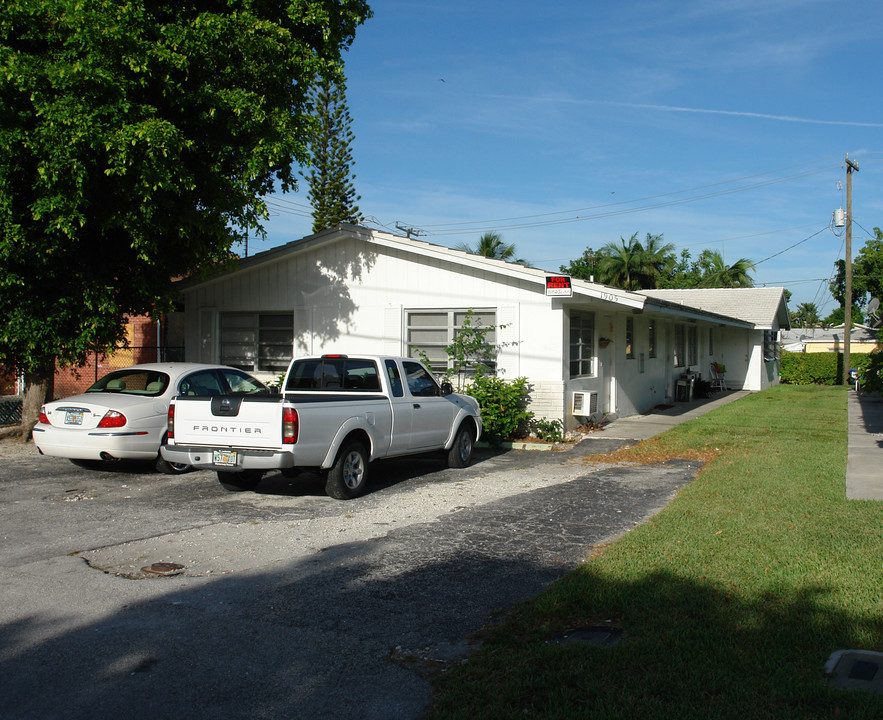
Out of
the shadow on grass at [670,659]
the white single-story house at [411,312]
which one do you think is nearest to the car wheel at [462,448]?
the white single-story house at [411,312]

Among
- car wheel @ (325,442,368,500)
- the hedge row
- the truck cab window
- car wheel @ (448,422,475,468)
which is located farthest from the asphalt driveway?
the hedge row

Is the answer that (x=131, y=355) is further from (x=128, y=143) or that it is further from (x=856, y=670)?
(x=856, y=670)

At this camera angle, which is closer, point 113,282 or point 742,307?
point 113,282

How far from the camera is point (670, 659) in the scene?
4410mm

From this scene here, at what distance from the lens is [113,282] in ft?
44.9

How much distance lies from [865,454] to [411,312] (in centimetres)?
837

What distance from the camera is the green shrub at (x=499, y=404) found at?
557 inches

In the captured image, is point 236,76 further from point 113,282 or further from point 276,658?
point 276,658

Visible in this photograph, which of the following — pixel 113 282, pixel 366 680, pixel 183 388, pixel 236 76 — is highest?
pixel 236 76

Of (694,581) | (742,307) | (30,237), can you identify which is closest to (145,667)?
(694,581)

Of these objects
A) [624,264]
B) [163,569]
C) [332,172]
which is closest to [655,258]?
[624,264]

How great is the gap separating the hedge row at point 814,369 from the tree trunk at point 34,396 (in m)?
32.8

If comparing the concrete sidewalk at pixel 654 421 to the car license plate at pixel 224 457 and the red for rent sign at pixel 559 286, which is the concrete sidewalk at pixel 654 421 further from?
the car license plate at pixel 224 457

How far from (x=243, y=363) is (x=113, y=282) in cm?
404
